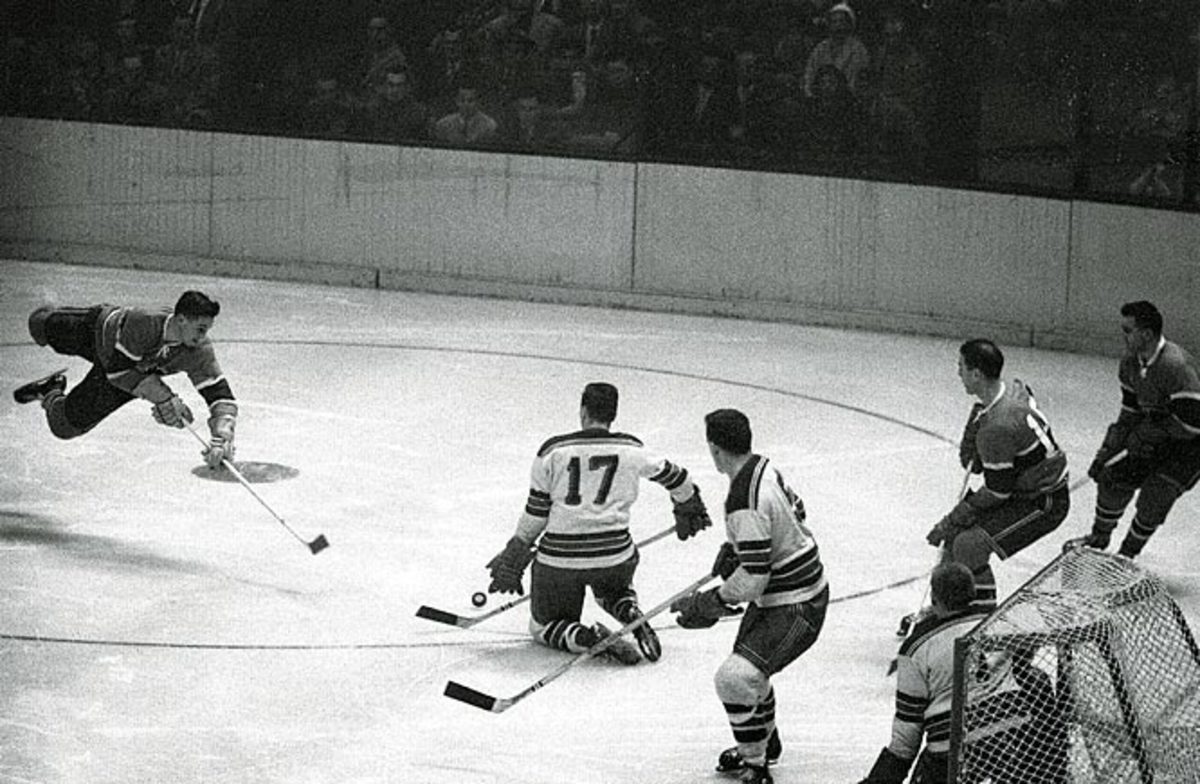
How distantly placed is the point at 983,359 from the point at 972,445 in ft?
1.68

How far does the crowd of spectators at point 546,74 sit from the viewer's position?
16.2m

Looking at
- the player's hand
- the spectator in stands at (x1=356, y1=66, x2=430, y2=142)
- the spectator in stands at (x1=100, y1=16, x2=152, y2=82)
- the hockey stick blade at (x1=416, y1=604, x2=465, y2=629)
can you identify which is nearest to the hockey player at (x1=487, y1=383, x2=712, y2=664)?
the hockey stick blade at (x1=416, y1=604, x2=465, y2=629)

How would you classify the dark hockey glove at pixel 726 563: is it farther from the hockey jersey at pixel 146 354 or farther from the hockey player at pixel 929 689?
the hockey jersey at pixel 146 354

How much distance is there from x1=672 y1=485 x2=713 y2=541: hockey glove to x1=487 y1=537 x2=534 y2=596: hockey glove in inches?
23.9

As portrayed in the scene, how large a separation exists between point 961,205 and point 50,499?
7550mm

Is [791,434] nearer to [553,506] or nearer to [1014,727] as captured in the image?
[553,506]

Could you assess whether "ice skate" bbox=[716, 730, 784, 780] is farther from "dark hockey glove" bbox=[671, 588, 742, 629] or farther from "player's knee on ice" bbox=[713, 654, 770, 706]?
"dark hockey glove" bbox=[671, 588, 742, 629]

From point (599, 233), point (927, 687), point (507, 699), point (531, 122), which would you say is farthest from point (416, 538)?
point (531, 122)

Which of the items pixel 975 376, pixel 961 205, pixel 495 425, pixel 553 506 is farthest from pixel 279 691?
pixel 961 205

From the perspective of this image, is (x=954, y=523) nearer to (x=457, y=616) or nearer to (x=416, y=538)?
(x=457, y=616)

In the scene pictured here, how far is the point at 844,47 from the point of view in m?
16.3

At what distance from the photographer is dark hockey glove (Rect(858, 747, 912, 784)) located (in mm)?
6344

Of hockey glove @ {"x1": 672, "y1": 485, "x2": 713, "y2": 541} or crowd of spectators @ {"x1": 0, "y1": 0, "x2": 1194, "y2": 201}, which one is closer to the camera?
hockey glove @ {"x1": 672, "y1": 485, "x2": 713, "y2": 541}

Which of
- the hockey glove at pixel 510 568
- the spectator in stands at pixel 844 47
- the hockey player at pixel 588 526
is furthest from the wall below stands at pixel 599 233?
the hockey glove at pixel 510 568
